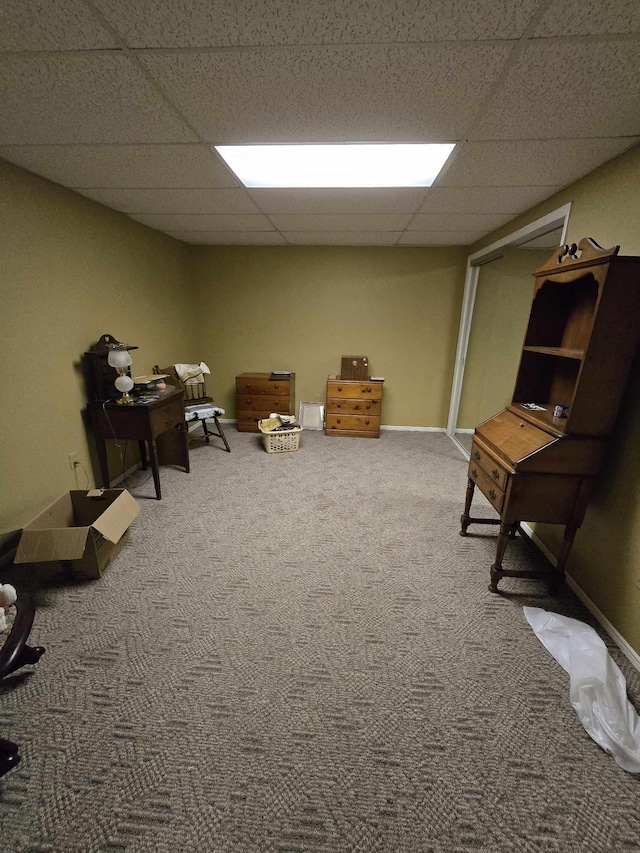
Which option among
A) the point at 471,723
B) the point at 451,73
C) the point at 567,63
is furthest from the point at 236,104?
the point at 471,723

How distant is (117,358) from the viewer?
8.14 ft

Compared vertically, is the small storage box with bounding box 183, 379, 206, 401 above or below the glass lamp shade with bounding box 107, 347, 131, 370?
below

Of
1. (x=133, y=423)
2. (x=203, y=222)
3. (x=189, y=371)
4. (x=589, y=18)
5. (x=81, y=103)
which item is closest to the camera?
(x=589, y=18)

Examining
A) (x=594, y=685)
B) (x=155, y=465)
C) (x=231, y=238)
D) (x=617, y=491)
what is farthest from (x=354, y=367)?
(x=594, y=685)

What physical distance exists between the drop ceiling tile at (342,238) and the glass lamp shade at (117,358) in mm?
2043

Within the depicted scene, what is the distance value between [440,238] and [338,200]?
5.27ft

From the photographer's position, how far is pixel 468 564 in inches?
82.0

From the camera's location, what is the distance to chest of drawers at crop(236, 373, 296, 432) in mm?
4148

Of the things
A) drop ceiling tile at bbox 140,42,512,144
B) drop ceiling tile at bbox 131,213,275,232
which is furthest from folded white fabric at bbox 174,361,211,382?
drop ceiling tile at bbox 140,42,512,144

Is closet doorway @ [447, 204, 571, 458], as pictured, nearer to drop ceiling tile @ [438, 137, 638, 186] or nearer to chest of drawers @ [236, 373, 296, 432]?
drop ceiling tile @ [438, 137, 638, 186]

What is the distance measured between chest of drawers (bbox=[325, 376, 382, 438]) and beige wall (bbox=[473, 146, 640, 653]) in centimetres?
246

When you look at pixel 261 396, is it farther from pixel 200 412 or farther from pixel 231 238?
pixel 231 238

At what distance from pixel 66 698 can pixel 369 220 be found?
139 inches

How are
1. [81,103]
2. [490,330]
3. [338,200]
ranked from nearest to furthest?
[81,103]
[338,200]
[490,330]
